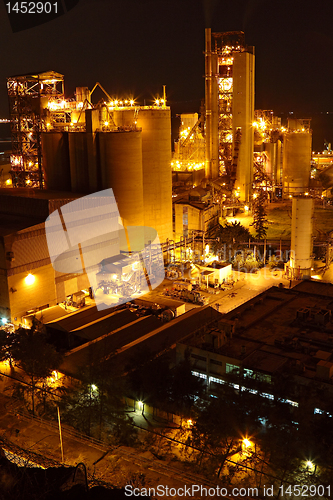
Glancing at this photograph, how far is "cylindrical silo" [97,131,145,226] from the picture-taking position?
1296 inches

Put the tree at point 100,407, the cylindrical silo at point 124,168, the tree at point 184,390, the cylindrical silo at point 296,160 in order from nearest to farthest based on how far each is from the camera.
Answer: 1. the tree at point 184,390
2. the tree at point 100,407
3. the cylindrical silo at point 124,168
4. the cylindrical silo at point 296,160

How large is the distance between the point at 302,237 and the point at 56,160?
1762 centimetres

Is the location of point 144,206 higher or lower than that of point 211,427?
higher

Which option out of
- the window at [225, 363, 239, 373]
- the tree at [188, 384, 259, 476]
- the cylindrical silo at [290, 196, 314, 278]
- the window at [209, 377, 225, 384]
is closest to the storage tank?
the cylindrical silo at [290, 196, 314, 278]

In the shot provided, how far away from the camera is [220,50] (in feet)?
161

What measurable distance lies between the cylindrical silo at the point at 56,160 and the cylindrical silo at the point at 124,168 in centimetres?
399

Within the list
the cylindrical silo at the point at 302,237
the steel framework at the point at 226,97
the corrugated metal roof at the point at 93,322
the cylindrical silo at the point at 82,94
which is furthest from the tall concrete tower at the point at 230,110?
the corrugated metal roof at the point at 93,322

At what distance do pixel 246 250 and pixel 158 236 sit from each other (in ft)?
20.6

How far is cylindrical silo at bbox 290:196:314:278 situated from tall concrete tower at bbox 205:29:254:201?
16.9 m

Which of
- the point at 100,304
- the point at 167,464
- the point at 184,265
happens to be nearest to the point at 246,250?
the point at 184,265

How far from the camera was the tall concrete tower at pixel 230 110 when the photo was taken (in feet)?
159

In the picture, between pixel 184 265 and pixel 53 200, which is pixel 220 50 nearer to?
pixel 184 265

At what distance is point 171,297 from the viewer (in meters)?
30.6

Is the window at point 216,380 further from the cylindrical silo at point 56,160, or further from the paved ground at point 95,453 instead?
the cylindrical silo at point 56,160
